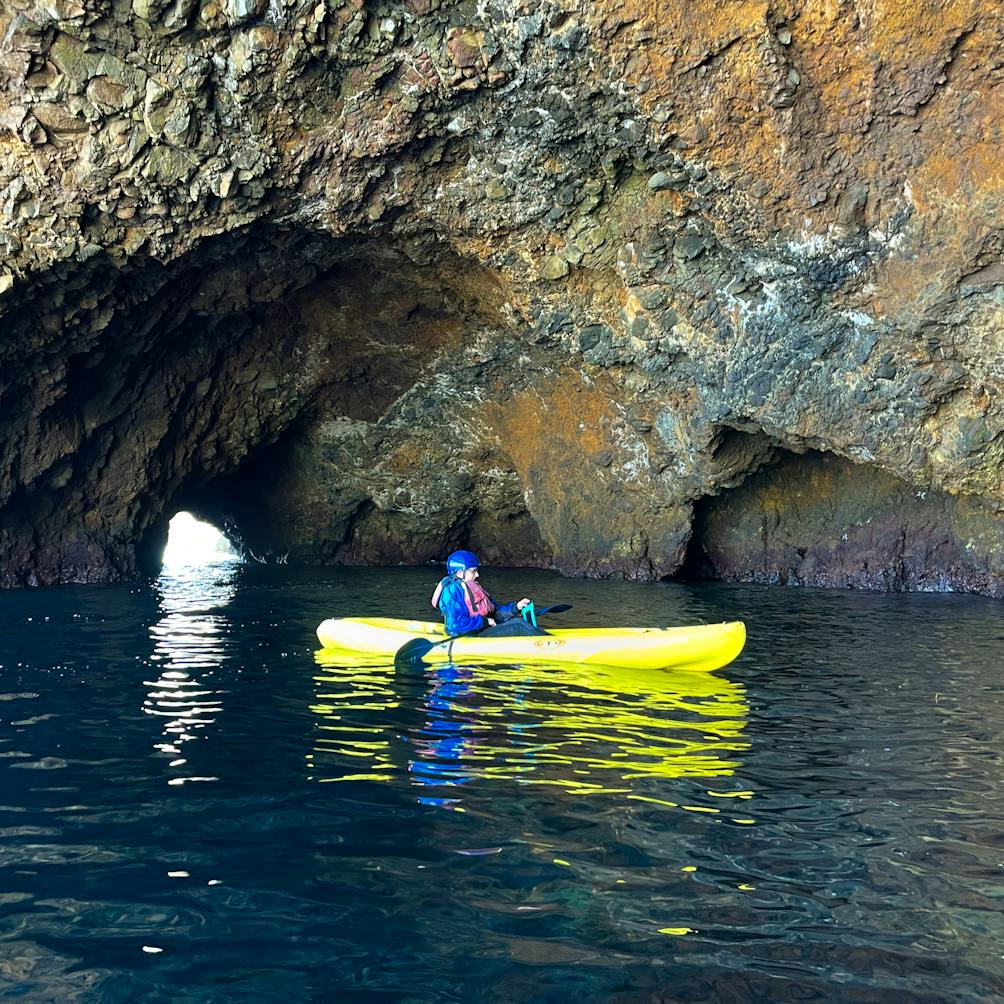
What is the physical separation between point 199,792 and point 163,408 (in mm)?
13286

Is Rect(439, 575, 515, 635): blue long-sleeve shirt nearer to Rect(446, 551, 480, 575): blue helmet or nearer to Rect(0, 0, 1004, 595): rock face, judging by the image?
Rect(446, 551, 480, 575): blue helmet

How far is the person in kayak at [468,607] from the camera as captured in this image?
363 inches

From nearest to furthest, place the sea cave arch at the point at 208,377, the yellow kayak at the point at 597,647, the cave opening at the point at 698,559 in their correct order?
the yellow kayak at the point at 597,647 < the sea cave arch at the point at 208,377 < the cave opening at the point at 698,559

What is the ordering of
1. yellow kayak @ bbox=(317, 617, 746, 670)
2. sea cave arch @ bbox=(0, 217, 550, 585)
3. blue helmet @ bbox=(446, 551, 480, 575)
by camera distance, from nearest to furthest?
yellow kayak @ bbox=(317, 617, 746, 670) → blue helmet @ bbox=(446, 551, 480, 575) → sea cave arch @ bbox=(0, 217, 550, 585)

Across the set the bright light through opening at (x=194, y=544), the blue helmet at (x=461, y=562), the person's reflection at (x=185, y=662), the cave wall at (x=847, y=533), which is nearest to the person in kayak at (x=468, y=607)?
the blue helmet at (x=461, y=562)

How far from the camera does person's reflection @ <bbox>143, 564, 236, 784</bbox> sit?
6.42 m

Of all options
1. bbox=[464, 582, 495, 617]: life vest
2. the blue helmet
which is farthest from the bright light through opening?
bbox=[464, 582, 495, 617]: life vest

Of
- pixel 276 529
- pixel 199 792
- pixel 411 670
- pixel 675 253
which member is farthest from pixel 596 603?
pixel 276 529

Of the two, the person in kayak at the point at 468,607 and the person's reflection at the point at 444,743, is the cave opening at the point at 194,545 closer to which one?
the person in kayak at the point at 468,607

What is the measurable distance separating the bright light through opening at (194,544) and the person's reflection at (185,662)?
10.4 metres

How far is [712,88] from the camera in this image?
10352mm

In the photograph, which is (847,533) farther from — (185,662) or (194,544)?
(194,544)

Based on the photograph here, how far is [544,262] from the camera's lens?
1370cm

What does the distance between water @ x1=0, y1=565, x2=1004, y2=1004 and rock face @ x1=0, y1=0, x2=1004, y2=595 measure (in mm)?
5354
